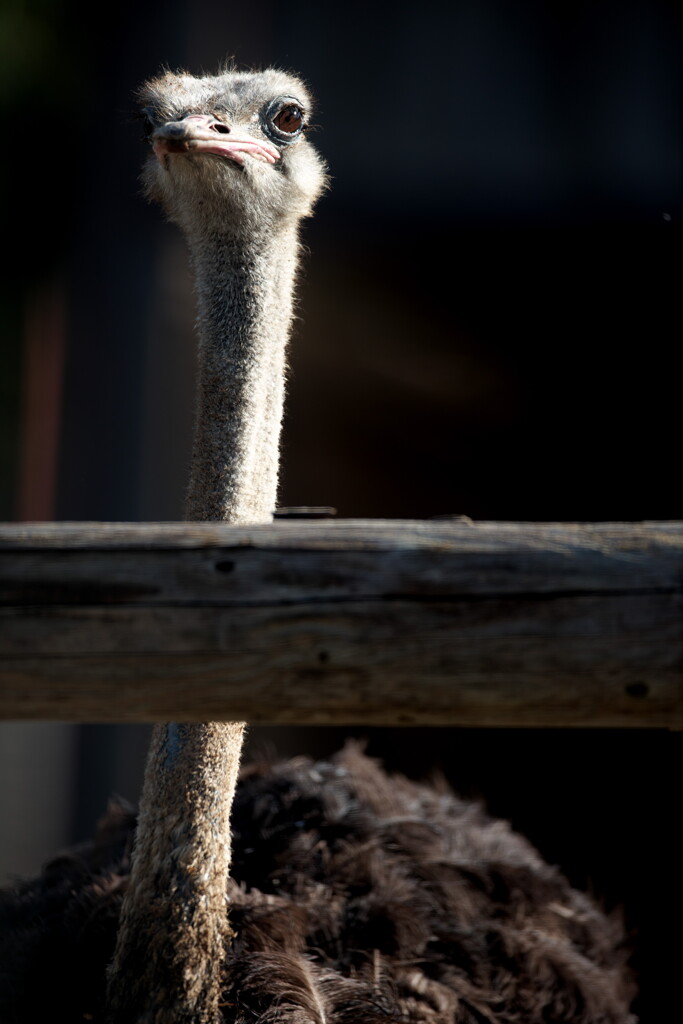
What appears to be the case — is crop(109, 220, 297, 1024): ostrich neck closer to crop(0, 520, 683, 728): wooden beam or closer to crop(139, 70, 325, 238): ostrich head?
crop(139, 70, 325, 238): ostrich head

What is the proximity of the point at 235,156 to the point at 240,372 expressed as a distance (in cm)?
41

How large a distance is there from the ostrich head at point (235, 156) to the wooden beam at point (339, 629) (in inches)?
43.3

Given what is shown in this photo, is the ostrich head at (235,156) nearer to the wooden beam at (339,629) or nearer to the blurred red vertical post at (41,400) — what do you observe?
the wooden beam at (339,629)

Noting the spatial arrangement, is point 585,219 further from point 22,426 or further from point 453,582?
point 453,582

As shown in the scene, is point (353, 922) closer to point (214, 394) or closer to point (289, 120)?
point (214, 394)

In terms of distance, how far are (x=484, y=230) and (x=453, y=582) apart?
3.55m

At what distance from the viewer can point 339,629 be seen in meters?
1.09

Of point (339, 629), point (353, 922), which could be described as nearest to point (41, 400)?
point (353, 922)

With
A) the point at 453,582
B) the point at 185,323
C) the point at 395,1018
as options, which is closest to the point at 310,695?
the point at 453,582

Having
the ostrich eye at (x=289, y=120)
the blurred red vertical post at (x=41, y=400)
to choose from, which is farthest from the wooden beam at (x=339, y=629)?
the blurred red vertical post at (x=41, y=400)

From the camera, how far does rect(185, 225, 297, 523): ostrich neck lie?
6.45ft

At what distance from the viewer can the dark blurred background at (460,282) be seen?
4129mm

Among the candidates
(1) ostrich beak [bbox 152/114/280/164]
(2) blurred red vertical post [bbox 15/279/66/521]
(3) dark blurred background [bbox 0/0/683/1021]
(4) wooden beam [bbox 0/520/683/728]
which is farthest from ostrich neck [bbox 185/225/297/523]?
Result: (3) dark blurred background [bbox 0/0/683/1021]

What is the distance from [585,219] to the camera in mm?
4289
